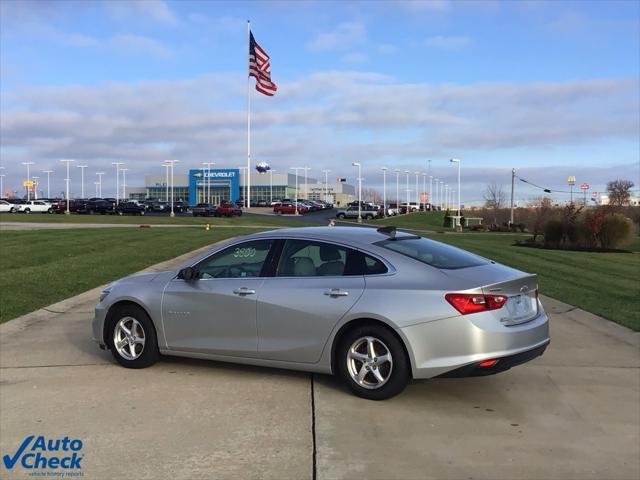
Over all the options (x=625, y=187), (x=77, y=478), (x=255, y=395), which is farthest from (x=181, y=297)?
(x=625, y=187)

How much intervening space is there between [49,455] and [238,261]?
2.51m

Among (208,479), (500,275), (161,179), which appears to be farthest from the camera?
(161,179)

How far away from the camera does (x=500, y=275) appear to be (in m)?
5.29

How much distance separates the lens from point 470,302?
4852 millimetres

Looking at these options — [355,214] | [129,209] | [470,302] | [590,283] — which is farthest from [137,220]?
[470,302]

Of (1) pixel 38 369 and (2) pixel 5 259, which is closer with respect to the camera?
(1) pixel 38 369

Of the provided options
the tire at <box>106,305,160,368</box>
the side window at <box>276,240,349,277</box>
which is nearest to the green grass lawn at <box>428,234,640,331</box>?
the side window at <box>276,240,349,277</box>

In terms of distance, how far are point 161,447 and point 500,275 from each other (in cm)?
317

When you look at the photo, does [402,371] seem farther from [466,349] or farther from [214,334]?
[214,334]

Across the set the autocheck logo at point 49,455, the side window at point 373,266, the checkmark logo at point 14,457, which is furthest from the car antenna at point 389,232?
the checkmark logo at point 14,457

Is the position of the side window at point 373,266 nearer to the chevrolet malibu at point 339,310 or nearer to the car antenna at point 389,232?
the chevrolet malibu at point 339,310

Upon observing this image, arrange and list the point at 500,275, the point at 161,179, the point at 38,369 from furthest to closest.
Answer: the point at 161,179
the point at 38,369
the point at 500,275

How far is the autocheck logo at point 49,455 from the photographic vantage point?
156 inches

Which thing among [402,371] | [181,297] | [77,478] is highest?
[181,297]
